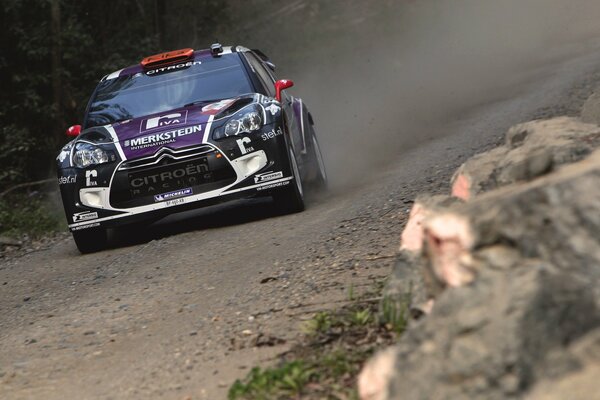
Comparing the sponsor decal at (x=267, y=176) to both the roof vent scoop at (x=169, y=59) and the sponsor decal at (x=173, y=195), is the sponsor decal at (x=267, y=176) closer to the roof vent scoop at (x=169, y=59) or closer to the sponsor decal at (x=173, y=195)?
the sponsor decal at (x=173, y=195)

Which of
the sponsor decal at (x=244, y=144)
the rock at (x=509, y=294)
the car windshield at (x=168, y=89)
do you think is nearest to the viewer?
the rock at (x=509, y=294)

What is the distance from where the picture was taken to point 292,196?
9984mm

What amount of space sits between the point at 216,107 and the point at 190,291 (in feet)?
10.6

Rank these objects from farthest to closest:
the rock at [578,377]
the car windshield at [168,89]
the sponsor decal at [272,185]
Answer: the car windshield at [168,89] → the sponsor decal at [272,185] → the rock at [578,377]

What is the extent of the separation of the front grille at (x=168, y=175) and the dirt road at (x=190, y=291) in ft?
1.44

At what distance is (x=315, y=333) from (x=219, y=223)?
5.51 metres

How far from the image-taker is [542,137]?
5406 mm

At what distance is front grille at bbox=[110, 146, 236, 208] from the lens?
957cm

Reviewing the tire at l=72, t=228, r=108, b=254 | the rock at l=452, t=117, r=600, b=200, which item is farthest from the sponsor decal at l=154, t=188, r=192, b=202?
the rock at l=452, t=117, r=600, b=200

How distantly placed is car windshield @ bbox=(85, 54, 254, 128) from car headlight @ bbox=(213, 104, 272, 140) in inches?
28.8

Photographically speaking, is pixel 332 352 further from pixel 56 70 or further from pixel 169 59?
pixel 56 70

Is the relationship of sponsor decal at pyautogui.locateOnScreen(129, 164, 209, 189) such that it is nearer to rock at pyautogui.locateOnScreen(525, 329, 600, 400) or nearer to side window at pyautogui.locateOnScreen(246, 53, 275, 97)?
side window at pyautogui.locateOnScreen(246, 53, 275, 97)

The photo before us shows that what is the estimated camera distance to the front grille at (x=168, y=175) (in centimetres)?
957

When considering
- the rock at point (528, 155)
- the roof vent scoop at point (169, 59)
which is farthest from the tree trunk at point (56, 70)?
the rock at point (528, 155)
